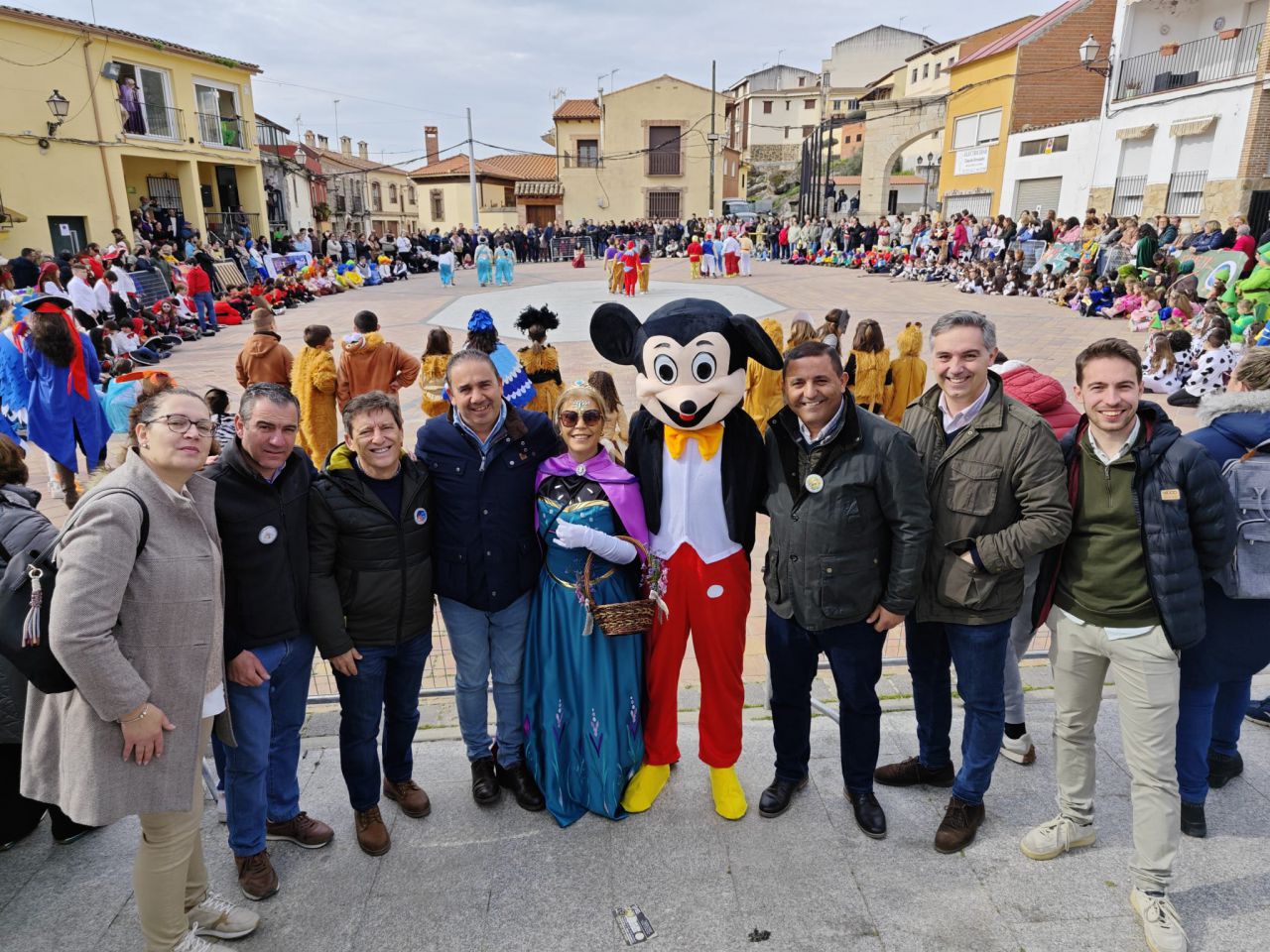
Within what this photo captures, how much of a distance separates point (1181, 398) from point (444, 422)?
10.1 meters

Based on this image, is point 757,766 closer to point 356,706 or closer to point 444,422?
point 356,706

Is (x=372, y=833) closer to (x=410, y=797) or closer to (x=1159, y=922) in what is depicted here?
(x=410, y=797)

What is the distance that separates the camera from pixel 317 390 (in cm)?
684

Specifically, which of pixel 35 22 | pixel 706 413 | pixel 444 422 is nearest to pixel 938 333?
pixel 706 413

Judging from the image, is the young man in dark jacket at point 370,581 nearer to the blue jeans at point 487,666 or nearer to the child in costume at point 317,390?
the blue jeans at point 487,666

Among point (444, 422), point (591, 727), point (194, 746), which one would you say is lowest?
point (591, 727)

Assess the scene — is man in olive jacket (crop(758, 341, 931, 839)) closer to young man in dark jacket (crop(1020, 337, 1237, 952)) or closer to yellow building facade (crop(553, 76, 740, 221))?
young man in dark jacket (crop(1020, 337, 1237, 952))

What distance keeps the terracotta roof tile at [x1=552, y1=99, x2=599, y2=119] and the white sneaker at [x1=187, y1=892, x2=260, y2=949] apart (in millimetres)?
45178

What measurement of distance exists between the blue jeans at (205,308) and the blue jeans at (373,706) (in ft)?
51.4

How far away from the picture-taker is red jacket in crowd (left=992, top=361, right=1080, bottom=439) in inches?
131

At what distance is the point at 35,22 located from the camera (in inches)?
749

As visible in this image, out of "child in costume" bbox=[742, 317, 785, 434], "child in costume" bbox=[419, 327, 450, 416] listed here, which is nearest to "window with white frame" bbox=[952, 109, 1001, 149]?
"child in costume" bbox=[742, 317, 785, 434]

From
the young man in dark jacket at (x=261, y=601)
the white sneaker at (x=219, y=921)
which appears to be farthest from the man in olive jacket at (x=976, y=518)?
the white sneaker at (x=219, y=921)

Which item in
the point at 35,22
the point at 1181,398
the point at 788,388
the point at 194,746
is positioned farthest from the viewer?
the point at 35,22
